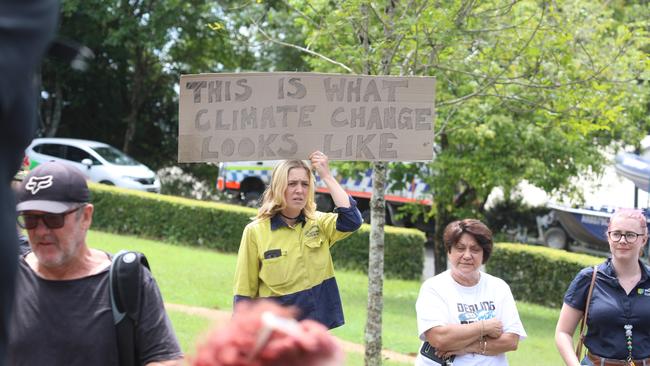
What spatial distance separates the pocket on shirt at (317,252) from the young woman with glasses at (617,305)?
A: 145 cm

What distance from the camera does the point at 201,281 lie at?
1343 cm

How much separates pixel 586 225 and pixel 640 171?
780cm

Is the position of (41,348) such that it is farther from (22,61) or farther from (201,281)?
(201,281)

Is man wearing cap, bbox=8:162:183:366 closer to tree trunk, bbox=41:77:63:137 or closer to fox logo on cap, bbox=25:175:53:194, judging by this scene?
fox logo on cap, bbox=25:175:53:194


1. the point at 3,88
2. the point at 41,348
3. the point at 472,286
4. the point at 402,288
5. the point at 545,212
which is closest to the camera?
the point at 3,88

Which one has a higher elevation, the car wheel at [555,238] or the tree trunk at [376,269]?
the tree trunk at [376,269]

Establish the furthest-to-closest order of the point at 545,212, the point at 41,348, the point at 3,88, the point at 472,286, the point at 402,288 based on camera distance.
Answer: the point at 545,212
the point at 402,288
the point at 472,286
the point at 41,348
the point at 3,88

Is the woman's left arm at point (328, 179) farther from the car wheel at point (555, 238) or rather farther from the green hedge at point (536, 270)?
the car wheel at point (555, 238)

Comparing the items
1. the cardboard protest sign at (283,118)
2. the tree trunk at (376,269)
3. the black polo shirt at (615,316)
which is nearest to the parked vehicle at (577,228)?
the tree trunk at (376,269)

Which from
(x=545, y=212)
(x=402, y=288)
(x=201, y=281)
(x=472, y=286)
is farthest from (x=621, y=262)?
(x=545, y=212)

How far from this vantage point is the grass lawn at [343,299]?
1045 cm

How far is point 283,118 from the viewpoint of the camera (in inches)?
217

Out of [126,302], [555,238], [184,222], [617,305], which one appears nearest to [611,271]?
[617,305]

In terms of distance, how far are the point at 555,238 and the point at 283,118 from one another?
19.0m
